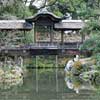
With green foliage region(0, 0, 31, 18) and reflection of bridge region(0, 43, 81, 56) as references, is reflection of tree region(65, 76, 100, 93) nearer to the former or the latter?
reflection of bridge region(0, 43, 81, 56)

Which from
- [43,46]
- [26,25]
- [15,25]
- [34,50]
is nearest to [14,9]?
[15,25]

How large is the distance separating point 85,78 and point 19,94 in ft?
26.9

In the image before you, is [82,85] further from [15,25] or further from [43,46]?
[15,25]

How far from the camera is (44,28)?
42.8 metres

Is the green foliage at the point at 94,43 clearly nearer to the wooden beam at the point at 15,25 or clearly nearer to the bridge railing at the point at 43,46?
the bridge railing at the point at 43,46

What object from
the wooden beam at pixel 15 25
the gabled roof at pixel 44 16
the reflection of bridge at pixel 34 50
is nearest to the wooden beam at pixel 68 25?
the gabled roof at pixel 44 16

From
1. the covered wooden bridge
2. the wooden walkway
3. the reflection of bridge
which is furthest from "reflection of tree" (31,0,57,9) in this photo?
the reflection of bridge

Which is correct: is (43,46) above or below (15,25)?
below

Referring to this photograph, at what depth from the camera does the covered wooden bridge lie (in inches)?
1519

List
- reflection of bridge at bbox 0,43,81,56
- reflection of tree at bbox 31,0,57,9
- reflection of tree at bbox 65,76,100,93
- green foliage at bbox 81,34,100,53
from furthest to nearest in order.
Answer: reflection of tree at bbox 31,0,57,9, reflection of bridge at bbox 0,43,81,56, green foliage at bbox 81,34,100,53, reflection of tree at bbox 65,76,100,93

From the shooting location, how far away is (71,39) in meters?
44.9

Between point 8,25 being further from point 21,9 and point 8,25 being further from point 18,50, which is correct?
point 21,9

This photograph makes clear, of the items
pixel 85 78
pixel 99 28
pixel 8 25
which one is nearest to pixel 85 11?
pixel 99 28

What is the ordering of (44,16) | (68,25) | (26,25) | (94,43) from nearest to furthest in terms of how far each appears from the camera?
(94,43), (44,16), (26,25), (68,25)
